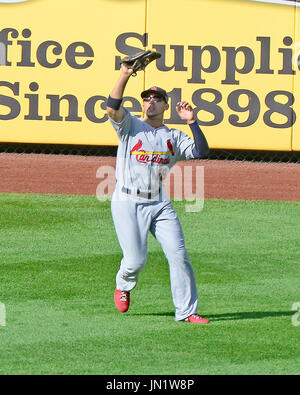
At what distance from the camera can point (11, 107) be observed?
557 inches

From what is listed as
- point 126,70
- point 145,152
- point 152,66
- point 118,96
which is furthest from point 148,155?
point 152,66

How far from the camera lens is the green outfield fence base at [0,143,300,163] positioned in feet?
47.0

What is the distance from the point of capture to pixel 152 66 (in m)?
14.0

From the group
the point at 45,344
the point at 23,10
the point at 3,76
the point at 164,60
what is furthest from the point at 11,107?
the point at 45,344

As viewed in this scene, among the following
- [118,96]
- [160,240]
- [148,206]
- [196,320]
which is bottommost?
[196,320]

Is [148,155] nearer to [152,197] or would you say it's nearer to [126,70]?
[152,197]

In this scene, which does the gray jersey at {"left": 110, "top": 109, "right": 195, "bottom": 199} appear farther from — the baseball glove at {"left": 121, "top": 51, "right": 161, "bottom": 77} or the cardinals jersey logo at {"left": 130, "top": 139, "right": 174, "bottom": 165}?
the baseball glove at {"left": 121, "top": 51, "right": 161, "bottom": 77}

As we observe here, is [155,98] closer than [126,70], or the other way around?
[126,70]

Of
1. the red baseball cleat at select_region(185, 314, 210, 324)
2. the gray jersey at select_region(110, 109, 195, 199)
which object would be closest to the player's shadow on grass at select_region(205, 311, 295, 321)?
the red baseball cleat at select_region(185, 314, 210, 324)

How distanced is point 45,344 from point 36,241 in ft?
13.0

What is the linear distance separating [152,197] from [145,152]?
1.17 feet

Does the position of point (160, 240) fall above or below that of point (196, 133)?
below
